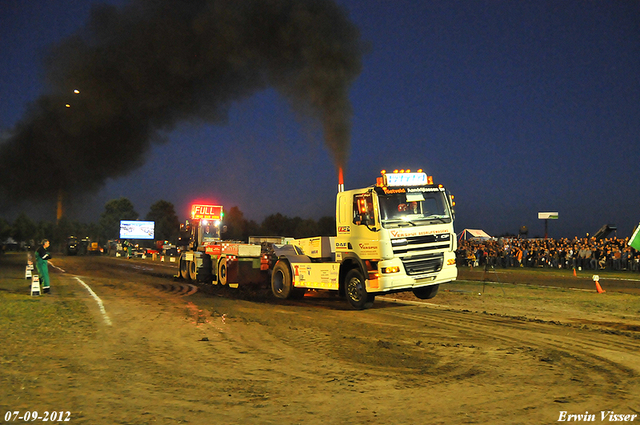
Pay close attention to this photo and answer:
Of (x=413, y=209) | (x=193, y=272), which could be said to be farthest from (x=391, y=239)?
(x=193, y=272)

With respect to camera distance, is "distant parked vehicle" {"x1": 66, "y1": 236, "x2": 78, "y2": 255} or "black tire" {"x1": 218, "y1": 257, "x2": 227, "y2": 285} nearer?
"black tire" {"x1": 218, "y1": 257, "x2": 227, "y2": 285}

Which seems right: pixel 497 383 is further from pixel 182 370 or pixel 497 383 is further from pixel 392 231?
pixel 392 231

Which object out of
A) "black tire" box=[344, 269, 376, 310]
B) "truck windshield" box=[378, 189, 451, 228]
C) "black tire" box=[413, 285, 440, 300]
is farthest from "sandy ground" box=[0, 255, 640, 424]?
"truck windshield" box=[378, 189, 451, 228]

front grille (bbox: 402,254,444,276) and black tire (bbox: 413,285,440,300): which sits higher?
front grille (bbox: 402,254,444,276)

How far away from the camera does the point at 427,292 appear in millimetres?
→ 14031

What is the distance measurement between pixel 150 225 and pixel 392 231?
66355 mm

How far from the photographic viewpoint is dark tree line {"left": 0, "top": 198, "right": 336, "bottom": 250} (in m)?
85.4

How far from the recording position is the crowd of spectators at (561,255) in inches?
1185

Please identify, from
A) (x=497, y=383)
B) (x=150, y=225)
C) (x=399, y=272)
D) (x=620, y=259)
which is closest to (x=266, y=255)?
(x=399, y=272)

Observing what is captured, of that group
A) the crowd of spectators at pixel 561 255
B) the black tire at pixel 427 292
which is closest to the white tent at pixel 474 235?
the crowd of spectators at pixel 561 255

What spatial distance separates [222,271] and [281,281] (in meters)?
4.28

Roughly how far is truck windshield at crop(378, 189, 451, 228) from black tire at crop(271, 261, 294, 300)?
4.30 metres

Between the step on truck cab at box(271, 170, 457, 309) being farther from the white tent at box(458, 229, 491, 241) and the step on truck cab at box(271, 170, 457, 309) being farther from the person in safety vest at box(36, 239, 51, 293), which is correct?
the white tent at box(458, 229, 491, 241)

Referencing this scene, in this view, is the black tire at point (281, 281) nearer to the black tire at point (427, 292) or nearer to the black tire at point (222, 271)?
the black tire at point (222, 271)
